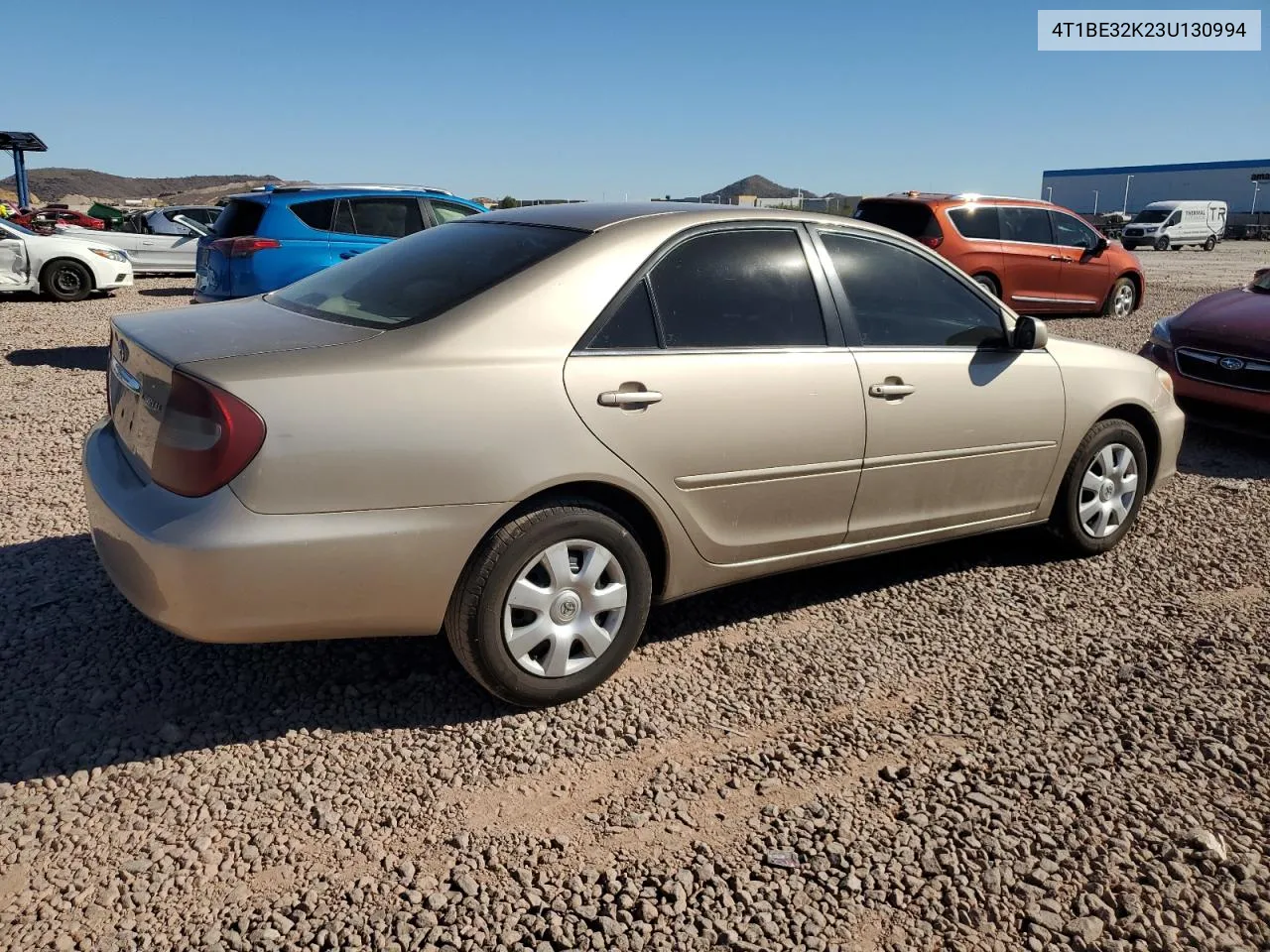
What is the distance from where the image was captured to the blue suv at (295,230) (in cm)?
845

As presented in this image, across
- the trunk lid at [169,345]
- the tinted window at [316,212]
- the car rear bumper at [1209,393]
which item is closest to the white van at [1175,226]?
the car rear bumper at [1209,393]

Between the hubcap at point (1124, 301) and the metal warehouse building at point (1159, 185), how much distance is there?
2066 inches

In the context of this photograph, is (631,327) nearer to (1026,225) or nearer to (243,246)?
(243,246)

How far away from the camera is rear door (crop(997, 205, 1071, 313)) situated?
13461 millimetres

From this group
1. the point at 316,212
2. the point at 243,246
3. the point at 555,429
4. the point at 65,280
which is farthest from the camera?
the point at 65,280

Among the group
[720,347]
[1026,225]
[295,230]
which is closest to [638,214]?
[720,347]

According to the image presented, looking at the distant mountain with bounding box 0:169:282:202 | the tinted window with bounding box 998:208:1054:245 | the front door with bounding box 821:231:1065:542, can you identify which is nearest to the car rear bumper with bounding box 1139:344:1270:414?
the front door with bounding box 821:231:1065:542

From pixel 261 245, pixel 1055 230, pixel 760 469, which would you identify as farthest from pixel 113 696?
pixel 1055 230

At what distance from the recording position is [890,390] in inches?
153

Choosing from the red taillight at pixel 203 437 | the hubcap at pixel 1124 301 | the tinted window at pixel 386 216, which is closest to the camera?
the red taillight at pixel 203 437

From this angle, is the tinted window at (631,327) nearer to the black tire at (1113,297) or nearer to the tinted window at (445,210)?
the tinted window at (445,210)

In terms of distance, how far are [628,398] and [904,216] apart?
10.9 m

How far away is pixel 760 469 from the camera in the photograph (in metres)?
3.56

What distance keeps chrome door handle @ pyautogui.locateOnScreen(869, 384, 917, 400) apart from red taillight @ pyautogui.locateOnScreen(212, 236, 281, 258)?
21.0 feet
